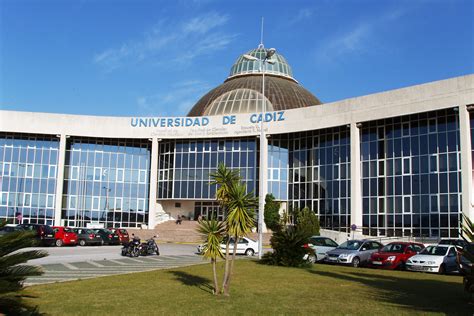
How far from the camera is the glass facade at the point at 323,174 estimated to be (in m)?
44.3

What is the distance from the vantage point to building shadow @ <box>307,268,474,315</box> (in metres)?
10.5

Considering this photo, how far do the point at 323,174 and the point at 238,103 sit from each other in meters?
15.0

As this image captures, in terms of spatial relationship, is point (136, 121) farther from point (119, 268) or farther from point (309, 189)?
point (119, 268)

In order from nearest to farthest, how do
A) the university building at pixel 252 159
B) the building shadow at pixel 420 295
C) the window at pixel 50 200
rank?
the building shadow at pixel 420 295
the university building at pixel 252 159
the window at pixel 50 200

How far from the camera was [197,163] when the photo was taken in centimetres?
5219

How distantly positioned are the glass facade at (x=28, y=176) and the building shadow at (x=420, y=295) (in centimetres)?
4091

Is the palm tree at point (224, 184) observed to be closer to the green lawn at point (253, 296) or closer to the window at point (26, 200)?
the green lawn at point (253, 296)

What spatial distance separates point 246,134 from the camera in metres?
49.7

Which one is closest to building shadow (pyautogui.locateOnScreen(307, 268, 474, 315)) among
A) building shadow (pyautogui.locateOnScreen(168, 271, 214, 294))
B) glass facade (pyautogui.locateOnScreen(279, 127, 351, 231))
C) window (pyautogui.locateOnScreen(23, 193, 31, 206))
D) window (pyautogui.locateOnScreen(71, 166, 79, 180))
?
building shadow (pyautogui.locateOnScreen(168, 271, 214, 294))

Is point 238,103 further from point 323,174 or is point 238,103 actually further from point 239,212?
point 239,212

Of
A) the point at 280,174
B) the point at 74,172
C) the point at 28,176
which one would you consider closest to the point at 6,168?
the point at 28,176

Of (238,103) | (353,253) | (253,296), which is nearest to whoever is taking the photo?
(253,296)

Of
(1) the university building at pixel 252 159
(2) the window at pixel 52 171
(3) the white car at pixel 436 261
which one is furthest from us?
(2) the window at pixel 52 171

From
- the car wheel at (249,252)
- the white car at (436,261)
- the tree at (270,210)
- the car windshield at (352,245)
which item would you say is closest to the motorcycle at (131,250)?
the car wheel at (249,252)
